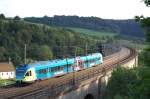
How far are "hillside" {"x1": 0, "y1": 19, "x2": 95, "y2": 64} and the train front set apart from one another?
72.4m

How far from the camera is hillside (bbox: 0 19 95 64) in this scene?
136 metres

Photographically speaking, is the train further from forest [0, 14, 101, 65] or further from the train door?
forest [0, 14, 101, 65]

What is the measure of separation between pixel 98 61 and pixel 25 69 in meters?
35.4

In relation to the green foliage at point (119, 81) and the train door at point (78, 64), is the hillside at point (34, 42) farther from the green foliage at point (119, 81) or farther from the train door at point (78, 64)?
the green foliage at point (119, 81)

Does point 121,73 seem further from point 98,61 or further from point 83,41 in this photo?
point 83,41

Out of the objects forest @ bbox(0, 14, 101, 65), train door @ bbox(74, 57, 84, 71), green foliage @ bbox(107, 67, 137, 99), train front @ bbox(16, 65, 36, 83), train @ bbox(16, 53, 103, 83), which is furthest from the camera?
forest @ bbox(0, 14, 101, 65)

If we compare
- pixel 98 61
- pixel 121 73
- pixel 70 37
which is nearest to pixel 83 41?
pixel 70 37

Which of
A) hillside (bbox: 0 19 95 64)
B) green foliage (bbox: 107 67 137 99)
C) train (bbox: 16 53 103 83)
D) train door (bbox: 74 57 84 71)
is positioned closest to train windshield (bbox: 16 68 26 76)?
train (bbox: 16 53 103 83)

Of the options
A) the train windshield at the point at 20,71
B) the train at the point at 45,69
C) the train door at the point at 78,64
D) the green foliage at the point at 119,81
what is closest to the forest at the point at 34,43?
the train door at the point at 78,64

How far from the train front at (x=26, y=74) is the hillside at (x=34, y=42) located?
2851 inches

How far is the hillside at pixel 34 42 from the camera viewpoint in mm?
135875

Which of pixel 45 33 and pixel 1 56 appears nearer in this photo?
pixel 1 56

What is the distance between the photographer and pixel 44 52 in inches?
5384

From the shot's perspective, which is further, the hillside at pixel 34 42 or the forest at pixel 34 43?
the hillside at pixel 34 42
